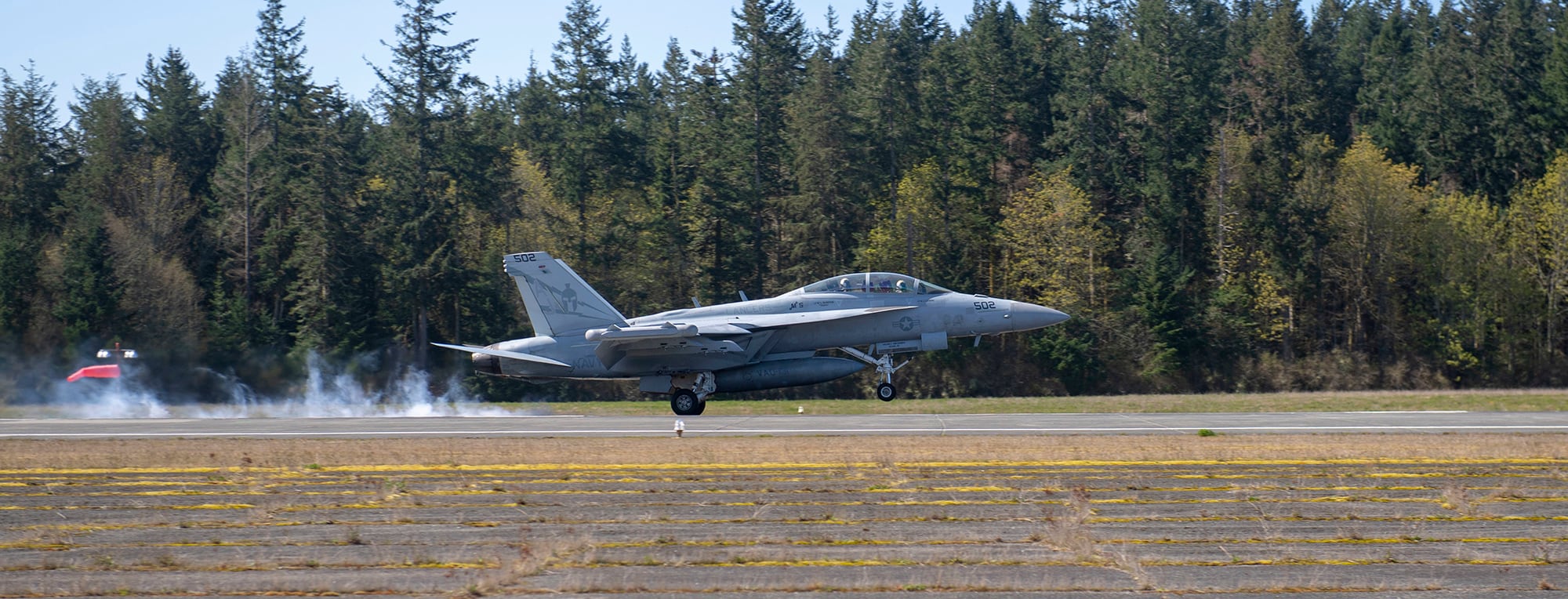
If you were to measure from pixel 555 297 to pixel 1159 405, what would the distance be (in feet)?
46.6

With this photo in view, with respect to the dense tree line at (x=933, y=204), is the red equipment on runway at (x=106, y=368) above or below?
below

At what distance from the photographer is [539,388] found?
43375mm

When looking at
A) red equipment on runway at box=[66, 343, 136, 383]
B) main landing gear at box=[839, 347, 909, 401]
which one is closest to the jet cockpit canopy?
main landing gear at box=[839, 347, 909, 401]

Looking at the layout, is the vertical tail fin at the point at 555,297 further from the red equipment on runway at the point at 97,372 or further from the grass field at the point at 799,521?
the red equipment on runway at the point at 97,372

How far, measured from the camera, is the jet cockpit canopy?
87.8 feet

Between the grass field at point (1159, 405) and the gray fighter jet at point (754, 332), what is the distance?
1386 millimetres

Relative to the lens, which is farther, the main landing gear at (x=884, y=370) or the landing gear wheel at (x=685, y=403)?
the landing gear wheel at (x=685, y=403)

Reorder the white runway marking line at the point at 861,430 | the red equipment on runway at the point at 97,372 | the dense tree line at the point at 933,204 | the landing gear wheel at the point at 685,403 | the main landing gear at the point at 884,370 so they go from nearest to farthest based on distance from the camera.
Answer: the white runway marking line at the point at 861,430 → the main landing gear at the point at 884,370 → the landing gear wheel at the point at 685,403 → the red equipment on runway at the point at 97,372 → the dense tree line at the point at 933,204

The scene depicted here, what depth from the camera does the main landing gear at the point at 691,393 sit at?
26.9m

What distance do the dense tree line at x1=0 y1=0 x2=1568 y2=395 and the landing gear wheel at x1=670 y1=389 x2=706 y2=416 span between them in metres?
18.3

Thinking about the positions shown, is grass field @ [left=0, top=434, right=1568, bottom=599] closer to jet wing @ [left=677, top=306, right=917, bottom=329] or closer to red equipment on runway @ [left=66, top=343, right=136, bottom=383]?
jet wing @ [left=677, top=306, right=917, bottom=329]

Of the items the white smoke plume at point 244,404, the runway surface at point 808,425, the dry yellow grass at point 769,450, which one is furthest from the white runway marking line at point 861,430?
the white smoke plume at point 244,404

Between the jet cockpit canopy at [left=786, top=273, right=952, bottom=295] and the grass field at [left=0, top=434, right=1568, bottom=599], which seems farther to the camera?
the jet cockpit canopy at [left=786, top=273, right=952, bottom=295]

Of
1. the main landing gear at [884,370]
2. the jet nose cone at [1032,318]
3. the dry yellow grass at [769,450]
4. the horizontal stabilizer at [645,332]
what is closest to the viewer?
the dry yellow grass at [769,450]
